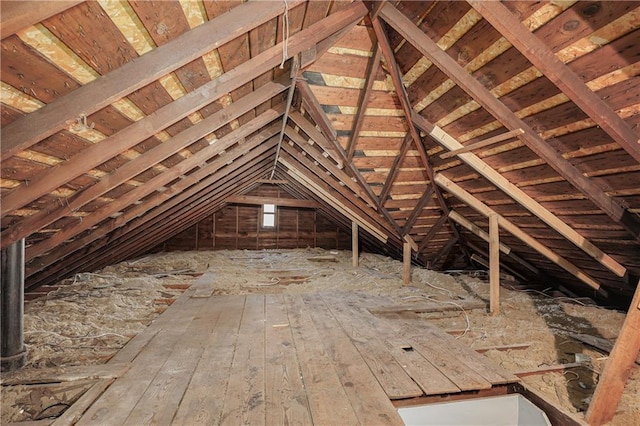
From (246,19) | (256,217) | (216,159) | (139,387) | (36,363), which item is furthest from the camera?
(256,217)

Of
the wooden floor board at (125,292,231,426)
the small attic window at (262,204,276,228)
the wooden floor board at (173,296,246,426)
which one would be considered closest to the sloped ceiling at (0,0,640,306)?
the wooden floor board at (125,292,231,426)

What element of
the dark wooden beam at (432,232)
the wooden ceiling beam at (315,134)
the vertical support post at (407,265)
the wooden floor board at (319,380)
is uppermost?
the wooden ceiling beam at (315,134)

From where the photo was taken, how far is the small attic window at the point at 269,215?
11.3 metres

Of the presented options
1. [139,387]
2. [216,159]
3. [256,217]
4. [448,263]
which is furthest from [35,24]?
[256,217]

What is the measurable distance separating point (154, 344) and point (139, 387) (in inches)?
28.5

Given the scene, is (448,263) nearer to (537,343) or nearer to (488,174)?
(537,343)

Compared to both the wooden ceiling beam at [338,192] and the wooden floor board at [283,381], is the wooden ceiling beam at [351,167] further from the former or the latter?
the wooden floor board at [283,381]

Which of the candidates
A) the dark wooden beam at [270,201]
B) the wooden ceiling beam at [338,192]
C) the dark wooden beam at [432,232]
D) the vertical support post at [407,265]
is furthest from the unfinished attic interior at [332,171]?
the dark wooden beam at [270,201]

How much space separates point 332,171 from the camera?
443 centimetres

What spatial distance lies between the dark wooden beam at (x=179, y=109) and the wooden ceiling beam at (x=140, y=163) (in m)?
0.51

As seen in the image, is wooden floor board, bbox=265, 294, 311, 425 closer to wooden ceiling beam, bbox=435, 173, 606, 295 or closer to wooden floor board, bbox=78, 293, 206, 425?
wooden floor board, bbox=78, 293, 206, 425

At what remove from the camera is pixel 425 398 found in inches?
78.3

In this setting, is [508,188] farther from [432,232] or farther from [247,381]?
[247,381]

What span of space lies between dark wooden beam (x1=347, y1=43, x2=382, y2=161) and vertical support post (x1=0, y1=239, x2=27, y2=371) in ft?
9.59
